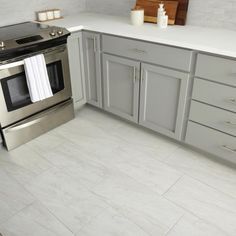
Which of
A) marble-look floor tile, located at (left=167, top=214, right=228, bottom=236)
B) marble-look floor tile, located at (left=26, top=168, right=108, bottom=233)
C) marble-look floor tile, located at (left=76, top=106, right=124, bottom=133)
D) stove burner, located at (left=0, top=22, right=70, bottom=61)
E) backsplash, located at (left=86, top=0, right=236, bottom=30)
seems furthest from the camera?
marble-look floor tile, located at (left=76, top=106, right=124, bottom=133)

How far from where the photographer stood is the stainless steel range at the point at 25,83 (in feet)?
6.32

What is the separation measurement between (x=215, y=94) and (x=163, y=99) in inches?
16.8

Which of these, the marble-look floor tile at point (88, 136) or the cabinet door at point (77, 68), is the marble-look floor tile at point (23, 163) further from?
the cabinet door at point (77, 68)

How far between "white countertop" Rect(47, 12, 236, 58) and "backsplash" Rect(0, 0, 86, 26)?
191 mm

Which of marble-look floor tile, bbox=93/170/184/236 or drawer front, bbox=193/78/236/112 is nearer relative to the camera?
marble-look floor tile, bbox=93/170/184/236

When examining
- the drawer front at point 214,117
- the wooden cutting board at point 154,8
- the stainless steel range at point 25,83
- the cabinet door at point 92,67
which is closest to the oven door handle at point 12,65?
the stainless steel range at point 25,83

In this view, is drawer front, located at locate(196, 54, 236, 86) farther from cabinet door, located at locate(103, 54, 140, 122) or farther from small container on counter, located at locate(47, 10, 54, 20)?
small container on counter, located at locate(47, 10, 54, 20)

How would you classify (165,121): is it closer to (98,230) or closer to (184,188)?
(184,188)

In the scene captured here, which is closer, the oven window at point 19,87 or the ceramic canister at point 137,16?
the oven window at point 19,87

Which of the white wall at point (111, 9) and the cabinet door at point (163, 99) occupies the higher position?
the white wall at point (111, 9)

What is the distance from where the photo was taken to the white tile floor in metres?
1.60

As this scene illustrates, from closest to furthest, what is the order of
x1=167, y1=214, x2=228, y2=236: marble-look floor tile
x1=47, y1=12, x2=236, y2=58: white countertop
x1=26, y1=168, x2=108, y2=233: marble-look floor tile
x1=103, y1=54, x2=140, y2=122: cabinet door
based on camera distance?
x1=167, y1=214, x2=228, y2=236: marble-look floor tile < x1=26, y1=168, x2=108, y2=233: marble-look floor tile < x1=47, y1=12, x2=236, y2=58: white countertop < x1=103, y1=54, x2=140, y2=122: cabinet door

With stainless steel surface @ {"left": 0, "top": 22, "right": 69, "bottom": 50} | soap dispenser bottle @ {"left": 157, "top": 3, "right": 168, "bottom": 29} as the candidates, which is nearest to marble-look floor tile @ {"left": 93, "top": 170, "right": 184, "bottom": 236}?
stainless steel surface @ {"left": 0, "top": 22, "right": 69, "bottom": 50}

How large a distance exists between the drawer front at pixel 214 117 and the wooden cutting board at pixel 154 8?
835mm
